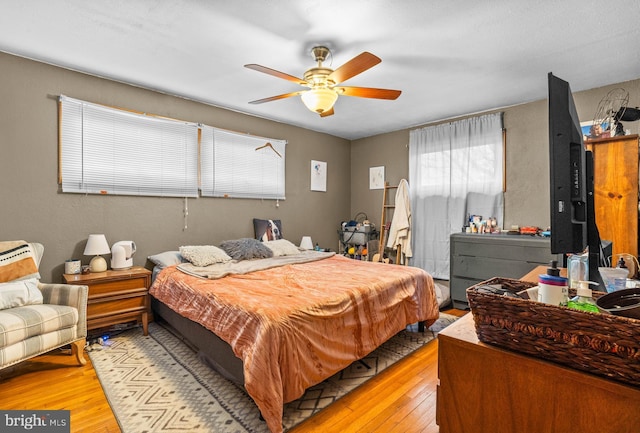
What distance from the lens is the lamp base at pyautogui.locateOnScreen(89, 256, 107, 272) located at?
2.95m

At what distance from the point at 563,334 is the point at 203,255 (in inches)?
122

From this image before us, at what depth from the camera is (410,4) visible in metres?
2.01

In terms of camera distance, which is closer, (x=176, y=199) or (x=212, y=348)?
(x=212, y=348)

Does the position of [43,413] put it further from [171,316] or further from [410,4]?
[410,4]

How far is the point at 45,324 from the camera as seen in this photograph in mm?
2184

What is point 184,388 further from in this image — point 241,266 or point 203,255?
point 203,255

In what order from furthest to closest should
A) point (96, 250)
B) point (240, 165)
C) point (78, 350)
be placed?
1. point (240, 165)
2. point (96, 250)
3. point (78, 350)

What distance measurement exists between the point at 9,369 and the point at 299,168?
382 cm

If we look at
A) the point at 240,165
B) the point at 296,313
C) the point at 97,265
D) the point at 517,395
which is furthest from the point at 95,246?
the point at 517,395

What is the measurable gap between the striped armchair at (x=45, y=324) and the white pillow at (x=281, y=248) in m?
1.95

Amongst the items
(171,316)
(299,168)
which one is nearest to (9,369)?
(171,316)

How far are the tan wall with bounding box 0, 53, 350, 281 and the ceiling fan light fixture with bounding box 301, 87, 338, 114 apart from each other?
75.9 inches

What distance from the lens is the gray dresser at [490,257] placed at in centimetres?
331

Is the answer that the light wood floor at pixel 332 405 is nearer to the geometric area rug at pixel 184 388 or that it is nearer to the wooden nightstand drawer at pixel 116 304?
the geometric area rug at pixel 184 388
